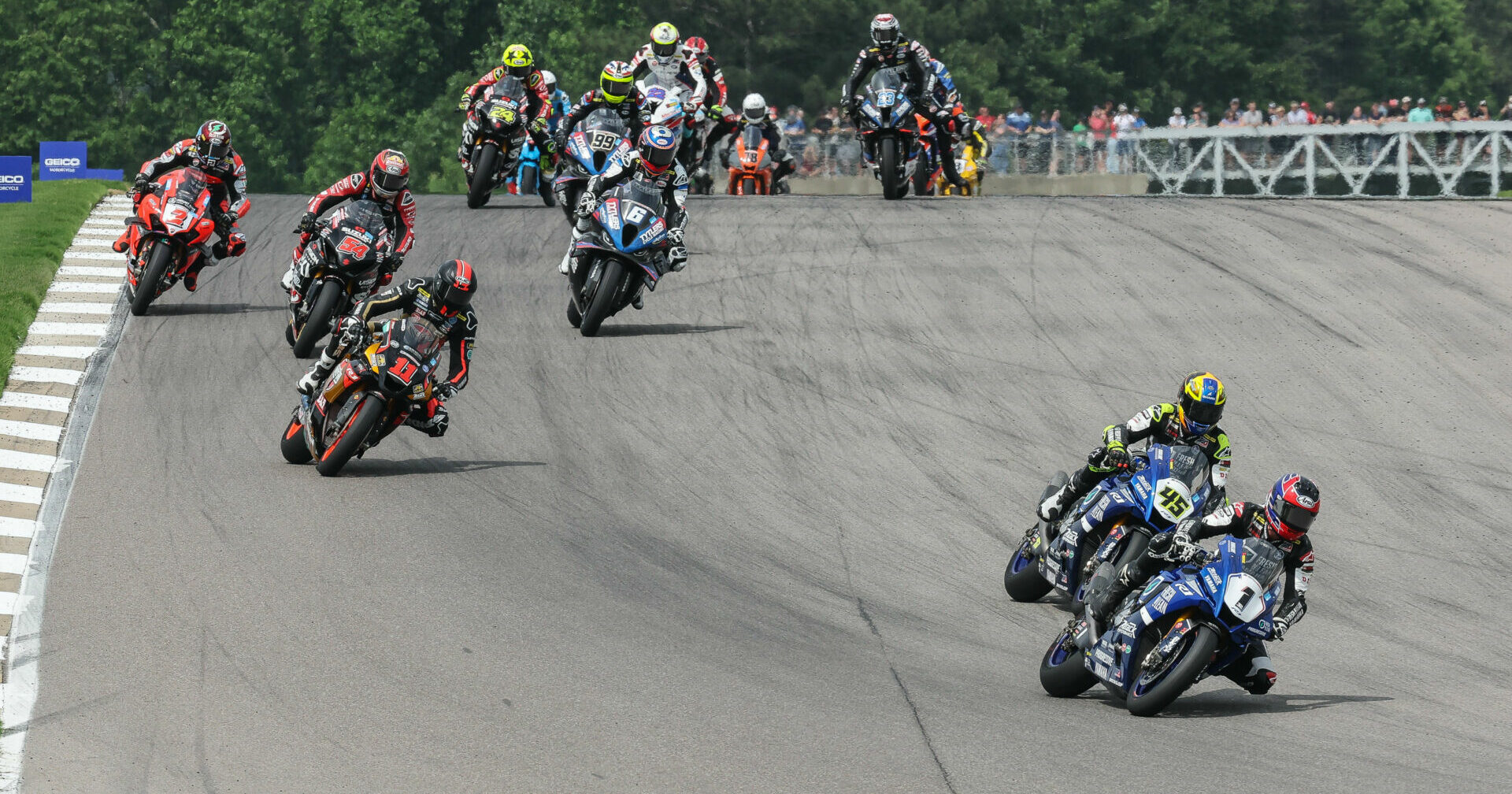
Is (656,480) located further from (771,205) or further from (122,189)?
(122,189)

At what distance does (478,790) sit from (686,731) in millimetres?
1168

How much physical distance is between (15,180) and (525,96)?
8918 millimetres

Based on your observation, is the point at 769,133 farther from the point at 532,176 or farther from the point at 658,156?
the point at 658,156

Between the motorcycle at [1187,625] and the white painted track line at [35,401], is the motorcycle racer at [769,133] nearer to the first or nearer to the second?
the white painted track line at [35,401]

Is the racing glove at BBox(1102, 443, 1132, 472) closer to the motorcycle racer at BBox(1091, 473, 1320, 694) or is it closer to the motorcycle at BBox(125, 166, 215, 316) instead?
the motorcycle racer at BBox(1091, 473, 1320, 694)

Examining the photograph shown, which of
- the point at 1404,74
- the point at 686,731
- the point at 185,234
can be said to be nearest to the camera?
the point at 686,731

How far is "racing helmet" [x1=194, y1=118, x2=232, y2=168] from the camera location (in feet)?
60.8

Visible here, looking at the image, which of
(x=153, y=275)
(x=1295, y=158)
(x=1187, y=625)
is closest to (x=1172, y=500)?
(x=1187, y=625)

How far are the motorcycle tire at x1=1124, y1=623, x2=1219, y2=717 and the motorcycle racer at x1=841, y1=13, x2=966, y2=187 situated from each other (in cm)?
1597

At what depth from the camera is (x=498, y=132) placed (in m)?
23.4

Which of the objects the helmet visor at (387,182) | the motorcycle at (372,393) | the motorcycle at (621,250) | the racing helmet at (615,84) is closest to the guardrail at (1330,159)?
the racing helmet at (615,84)

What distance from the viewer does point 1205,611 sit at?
8.95 metres

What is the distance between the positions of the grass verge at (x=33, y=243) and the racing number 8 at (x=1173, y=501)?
1019 cm

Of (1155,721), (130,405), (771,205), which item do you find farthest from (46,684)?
(771,205)
